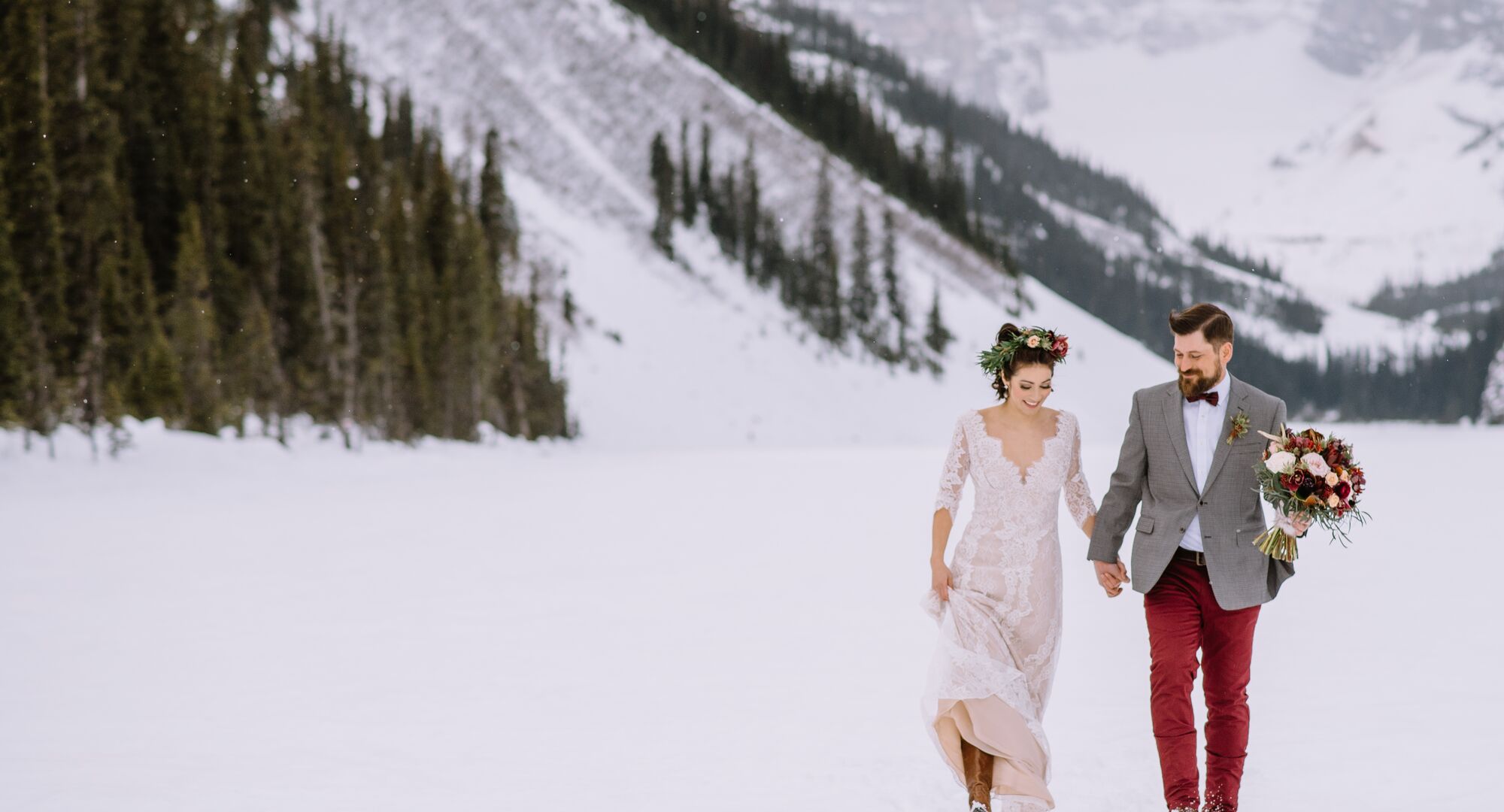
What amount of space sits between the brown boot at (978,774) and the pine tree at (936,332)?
285 ft

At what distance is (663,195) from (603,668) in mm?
83882

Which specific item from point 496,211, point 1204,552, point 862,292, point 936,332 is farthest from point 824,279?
point 1204,552

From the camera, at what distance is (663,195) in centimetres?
9200

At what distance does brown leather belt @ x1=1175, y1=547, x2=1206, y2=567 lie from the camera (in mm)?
5664

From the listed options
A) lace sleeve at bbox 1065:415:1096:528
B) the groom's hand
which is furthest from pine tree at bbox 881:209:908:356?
the groom's hand

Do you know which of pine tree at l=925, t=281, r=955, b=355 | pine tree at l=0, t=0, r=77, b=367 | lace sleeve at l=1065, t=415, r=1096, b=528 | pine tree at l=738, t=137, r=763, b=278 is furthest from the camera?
pine tree at l=925, t=281, r=955, b=355

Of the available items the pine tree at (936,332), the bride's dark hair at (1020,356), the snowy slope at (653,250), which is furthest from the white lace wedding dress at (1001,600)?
the pine tree at (936,332)

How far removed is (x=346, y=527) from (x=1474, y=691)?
16.2 m

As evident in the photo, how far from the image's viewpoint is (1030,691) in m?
6.32

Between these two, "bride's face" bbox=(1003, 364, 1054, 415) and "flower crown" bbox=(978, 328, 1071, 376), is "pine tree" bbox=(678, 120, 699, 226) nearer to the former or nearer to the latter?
"flower crown" bbox=(978, 328, 1071, 376)

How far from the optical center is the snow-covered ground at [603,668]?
6816 mm

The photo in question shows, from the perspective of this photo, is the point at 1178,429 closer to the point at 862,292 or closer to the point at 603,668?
the point at 603,668

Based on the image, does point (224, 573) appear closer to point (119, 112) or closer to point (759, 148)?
point (119, 112)

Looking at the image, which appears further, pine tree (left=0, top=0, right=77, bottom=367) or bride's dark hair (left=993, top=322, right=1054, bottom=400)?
pine tree (left=0, top=0, right=77, bottom=367)
